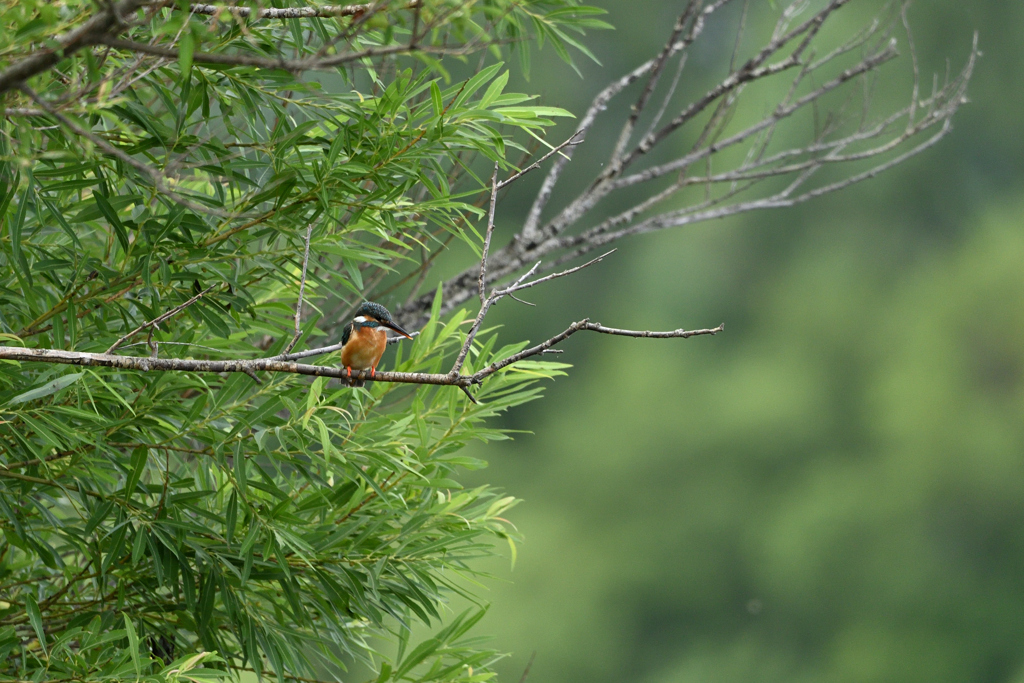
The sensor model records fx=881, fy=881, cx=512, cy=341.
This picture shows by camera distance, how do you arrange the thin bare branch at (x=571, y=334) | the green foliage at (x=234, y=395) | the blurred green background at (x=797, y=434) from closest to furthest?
the thin bare branch at (x=571, y=334), the green foliage at (x=234, y=395), the blurred green background at (x=797, y=434)

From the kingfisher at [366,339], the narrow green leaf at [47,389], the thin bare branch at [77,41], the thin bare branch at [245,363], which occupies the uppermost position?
the thin bare branch at [77,41]

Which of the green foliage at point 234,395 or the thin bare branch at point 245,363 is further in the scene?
the green foliage at point 234,395

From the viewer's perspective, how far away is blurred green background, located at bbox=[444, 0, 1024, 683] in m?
8.72

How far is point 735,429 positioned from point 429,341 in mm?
8394

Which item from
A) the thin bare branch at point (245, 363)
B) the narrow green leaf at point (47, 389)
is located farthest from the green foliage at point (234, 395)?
the thin bare branch at point (245, 363)

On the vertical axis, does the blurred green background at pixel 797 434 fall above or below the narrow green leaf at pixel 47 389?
below

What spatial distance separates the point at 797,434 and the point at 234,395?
28.7 feet

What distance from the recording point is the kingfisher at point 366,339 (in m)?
1.59

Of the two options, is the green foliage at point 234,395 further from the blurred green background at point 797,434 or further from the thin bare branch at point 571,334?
the blurred green background at point 797,434

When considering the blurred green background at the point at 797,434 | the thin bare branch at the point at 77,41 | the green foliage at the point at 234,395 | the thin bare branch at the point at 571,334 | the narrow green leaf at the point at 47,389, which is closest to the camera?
the thin bare branch at the point at 77,41

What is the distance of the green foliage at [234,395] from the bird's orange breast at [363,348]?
10cm

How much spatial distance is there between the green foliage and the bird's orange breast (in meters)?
0.10

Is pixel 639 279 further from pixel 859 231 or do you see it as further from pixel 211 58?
pixel 211 58

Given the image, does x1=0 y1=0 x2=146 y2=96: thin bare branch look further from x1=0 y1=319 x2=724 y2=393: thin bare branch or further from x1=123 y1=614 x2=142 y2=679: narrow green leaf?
x1=123 y1=614 x2=142 y2=679: narrow green leaf
